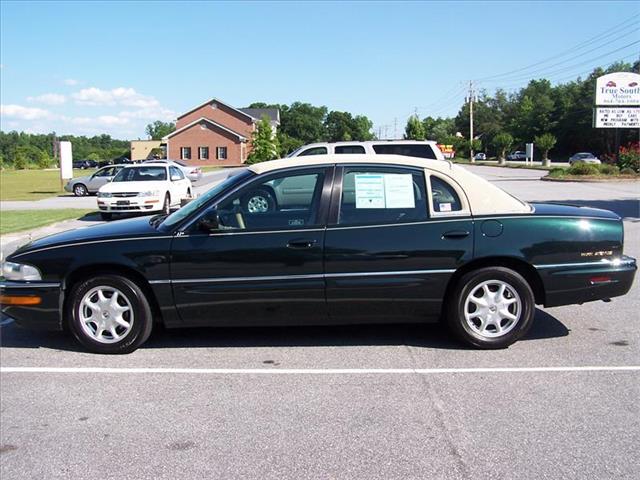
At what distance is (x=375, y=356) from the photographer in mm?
5078

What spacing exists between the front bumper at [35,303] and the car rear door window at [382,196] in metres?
2.48

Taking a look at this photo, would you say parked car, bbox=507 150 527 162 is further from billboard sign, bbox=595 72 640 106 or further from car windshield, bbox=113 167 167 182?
car windshield, bbox=113 167 167 182

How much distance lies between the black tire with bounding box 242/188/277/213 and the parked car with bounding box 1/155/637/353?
0.7 inches

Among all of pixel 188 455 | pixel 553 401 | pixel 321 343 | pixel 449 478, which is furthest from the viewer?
pixel 321 343

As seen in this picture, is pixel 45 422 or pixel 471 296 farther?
pixel 471 296

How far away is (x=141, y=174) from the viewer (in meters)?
18.7

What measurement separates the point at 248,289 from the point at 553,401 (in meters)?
2.43

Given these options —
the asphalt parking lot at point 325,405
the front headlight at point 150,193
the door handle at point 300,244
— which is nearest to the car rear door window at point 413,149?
the front headlight at point 150,193

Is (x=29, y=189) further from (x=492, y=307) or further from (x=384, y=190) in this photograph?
(x=492, y=307)

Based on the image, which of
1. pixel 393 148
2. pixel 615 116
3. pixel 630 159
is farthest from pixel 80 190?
pixel 630 159

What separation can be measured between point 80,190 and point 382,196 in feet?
80.0

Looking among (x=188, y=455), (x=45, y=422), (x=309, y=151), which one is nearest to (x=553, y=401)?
(x=188, y=455)

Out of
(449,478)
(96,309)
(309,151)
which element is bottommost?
(449,478)

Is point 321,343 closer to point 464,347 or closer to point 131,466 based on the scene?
point 464,347
